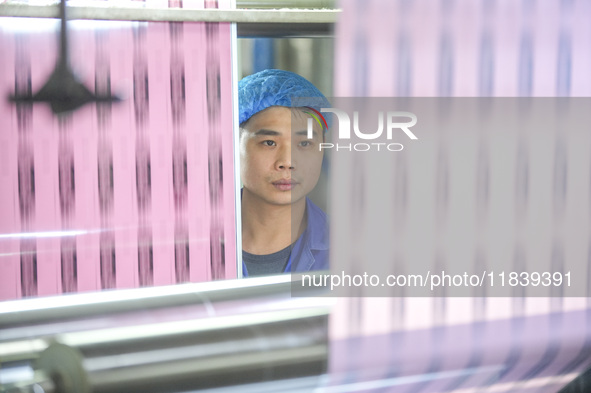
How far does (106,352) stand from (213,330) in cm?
10

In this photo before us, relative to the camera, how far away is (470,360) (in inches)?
28.6

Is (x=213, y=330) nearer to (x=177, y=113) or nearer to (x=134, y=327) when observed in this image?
(x=134, y=327)

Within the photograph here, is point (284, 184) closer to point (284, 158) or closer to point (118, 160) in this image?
point (284, 158)

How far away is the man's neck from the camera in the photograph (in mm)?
729

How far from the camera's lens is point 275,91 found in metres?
0.69

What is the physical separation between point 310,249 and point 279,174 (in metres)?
0.09

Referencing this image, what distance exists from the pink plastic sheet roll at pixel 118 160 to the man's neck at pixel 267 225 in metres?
0.04

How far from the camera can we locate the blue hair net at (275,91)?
681mm

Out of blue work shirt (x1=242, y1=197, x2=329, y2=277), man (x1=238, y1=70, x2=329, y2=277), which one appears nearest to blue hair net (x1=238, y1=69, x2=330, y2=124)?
man (x1=238, y1=70, x2=329, y2=277)

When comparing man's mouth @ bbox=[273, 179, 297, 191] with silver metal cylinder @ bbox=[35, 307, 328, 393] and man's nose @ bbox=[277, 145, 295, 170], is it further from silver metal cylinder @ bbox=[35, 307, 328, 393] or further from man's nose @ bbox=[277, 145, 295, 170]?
silver metal cylinder @ bbox=[35, 307, 328, 393]

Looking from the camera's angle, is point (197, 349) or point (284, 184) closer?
point (197, 349)

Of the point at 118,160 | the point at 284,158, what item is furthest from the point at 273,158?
the point at 118,160

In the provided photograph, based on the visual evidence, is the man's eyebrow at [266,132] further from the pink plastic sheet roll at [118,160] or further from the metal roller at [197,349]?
the metal roller at [197,349]

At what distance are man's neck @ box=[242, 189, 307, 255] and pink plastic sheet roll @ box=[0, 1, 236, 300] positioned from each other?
38 mm
